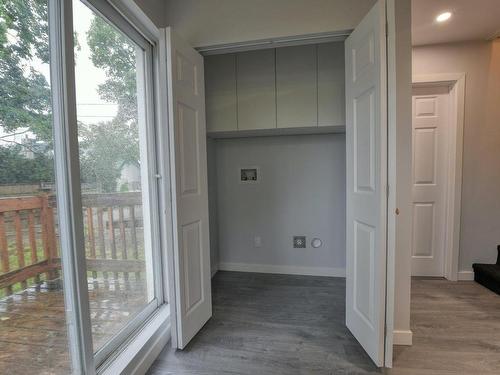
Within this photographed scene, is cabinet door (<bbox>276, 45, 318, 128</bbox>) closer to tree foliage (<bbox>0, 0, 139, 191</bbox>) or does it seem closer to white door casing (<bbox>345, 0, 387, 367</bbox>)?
white door casing (<bbox>345, 0, 387, 367</bbox>)

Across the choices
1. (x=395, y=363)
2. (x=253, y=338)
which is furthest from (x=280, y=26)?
(x=395, y=363)

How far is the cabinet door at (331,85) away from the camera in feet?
7.72

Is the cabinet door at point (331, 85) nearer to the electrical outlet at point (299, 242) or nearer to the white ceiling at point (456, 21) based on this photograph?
the white ceiling at point (456, 21)

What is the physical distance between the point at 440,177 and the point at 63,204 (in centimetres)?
332

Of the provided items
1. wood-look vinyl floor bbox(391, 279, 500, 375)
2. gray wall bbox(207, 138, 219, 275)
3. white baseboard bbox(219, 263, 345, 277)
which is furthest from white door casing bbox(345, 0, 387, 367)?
gray wall bbox(207, 138, 219, 275)

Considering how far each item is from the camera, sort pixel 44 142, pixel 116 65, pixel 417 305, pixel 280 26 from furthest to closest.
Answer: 1. pixel 417 305
2. pixel 280 26
3. pixel 116 65
4. pixel 44 142

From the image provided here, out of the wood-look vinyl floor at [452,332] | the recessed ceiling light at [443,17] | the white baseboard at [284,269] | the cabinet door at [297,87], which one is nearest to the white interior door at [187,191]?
the cabinet door at [297,87]

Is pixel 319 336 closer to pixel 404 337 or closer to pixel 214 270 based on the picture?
pixel 404 337

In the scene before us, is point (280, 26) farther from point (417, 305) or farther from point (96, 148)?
point (417, 305)

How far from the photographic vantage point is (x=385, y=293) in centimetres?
142

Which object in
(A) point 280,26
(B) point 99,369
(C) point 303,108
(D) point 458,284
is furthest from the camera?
(D) point 458,284

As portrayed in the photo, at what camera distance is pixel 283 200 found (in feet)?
9.58

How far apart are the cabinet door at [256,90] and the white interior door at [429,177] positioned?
1.58 meters

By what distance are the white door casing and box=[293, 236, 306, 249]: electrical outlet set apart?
107 cm
